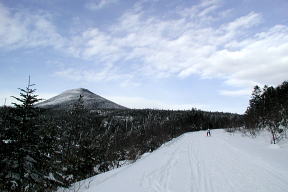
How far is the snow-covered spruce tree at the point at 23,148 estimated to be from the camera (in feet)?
41.8

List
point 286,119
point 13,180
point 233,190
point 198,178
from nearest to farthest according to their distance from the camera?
point 233,190
point 198,178
point 13,180
point 286,119

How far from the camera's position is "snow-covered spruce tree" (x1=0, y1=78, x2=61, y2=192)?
1273 cm

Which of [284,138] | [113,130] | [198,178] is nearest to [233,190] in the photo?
[198,178]

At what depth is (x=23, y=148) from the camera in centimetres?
1306

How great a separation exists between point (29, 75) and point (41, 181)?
19.0 ft

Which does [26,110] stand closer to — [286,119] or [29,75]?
[29,75]

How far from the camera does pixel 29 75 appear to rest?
14141 millimetres

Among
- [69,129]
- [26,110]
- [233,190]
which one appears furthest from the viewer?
[69,129]

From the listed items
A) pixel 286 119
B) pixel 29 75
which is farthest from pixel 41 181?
pixel 286 119

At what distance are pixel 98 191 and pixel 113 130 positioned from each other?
131m

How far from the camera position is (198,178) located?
8938mm

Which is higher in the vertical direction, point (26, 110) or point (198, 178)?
point (26, 110)

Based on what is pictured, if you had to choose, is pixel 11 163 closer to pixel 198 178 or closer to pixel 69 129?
pixel 198 178

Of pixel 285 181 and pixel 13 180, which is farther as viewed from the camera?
pixel 13 180
